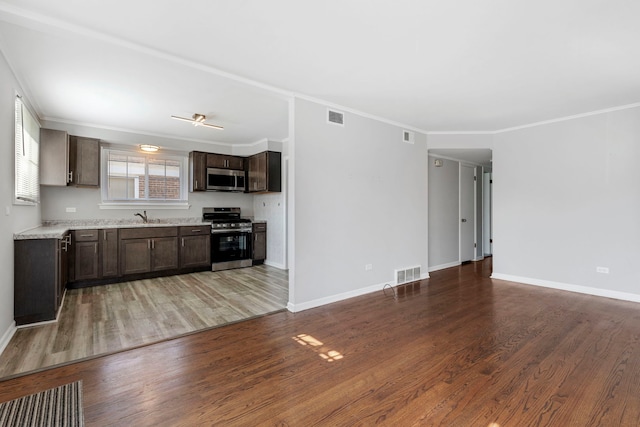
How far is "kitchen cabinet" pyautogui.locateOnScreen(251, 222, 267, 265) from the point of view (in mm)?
6275

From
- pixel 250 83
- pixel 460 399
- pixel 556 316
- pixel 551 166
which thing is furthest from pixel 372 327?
pixel 551 166

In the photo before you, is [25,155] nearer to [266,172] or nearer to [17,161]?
[17,161]

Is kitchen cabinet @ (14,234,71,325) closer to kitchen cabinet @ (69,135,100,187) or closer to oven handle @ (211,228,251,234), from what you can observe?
kitchen cabinet @ (69,135,100,187)

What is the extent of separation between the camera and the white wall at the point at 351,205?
3.66 metres

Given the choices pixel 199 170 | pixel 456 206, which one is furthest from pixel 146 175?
pixel 456 206

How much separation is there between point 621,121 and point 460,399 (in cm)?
450

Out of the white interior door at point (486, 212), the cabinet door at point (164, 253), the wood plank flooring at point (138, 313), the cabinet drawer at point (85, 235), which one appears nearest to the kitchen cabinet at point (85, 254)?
the cabinet drawer at point (85, 235)

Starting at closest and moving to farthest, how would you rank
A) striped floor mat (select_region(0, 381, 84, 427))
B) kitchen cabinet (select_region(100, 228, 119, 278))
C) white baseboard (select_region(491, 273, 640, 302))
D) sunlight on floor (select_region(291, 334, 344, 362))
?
striped floor mat (select_region(0, 381, 84, 427)) → sunlight on floor (select_region(291, 334, 344, 362)) → white baseboard (select_region(491, 273, 640, 302)) → kitchen cabinet (select_region(100, 228, 119, 278))

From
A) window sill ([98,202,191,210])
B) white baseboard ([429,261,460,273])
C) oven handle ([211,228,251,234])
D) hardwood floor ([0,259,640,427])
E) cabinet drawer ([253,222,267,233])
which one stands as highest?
window sill ([98,202,191,210])

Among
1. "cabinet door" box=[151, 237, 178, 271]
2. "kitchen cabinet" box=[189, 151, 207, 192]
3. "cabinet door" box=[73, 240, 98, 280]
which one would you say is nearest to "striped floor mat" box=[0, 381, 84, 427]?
"cabinet door" box=[73, 240, 98, 280]

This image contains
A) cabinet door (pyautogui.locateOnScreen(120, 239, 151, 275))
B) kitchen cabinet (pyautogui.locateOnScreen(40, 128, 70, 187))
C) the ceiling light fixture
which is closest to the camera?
kitchen cabinet (pyautogui.locateOnScreen(40, 128, 70, 187))

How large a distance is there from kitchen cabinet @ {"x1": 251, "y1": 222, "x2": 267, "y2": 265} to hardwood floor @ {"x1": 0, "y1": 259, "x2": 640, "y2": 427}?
9.82ft

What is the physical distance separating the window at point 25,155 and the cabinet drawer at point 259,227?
3.35 meters

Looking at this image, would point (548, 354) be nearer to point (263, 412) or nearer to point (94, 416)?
point (263, 412)
